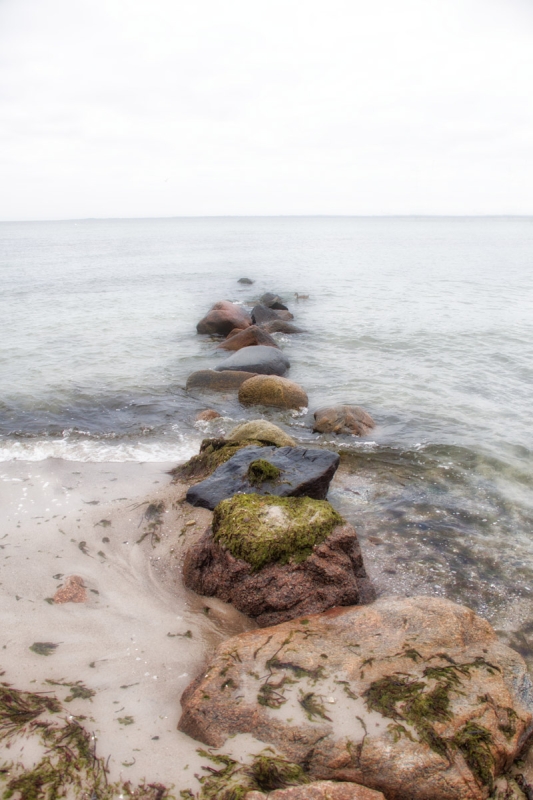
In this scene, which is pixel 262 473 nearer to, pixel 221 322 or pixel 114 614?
pixel 114 614

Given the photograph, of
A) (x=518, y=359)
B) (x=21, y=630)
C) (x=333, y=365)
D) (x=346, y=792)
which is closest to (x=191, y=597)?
(x=21, y=630)

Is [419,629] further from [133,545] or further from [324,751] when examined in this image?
[133,545]

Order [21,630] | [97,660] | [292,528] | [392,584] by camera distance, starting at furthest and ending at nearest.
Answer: [392,584], [292,528], [21,630], [97,660]

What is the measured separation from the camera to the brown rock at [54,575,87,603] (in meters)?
5.03

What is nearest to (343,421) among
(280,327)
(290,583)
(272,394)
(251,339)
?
(272,394)

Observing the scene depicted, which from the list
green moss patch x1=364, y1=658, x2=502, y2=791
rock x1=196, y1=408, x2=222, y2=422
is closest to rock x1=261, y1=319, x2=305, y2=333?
rock x1=196, y1=408, x2=222, y2=422

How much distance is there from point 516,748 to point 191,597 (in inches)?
119

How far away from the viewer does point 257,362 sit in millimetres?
13867

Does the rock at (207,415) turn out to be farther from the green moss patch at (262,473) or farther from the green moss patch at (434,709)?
the green moss patch at (434,709)

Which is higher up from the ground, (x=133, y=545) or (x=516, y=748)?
(x=516, y=748)

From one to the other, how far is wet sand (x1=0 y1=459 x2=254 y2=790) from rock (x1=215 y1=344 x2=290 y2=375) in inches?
248

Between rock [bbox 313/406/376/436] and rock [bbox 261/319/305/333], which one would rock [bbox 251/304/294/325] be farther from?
rock [bbox 313/406/376/436]

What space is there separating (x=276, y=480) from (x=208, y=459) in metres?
1.93

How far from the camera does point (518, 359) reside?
1628 centimetres
